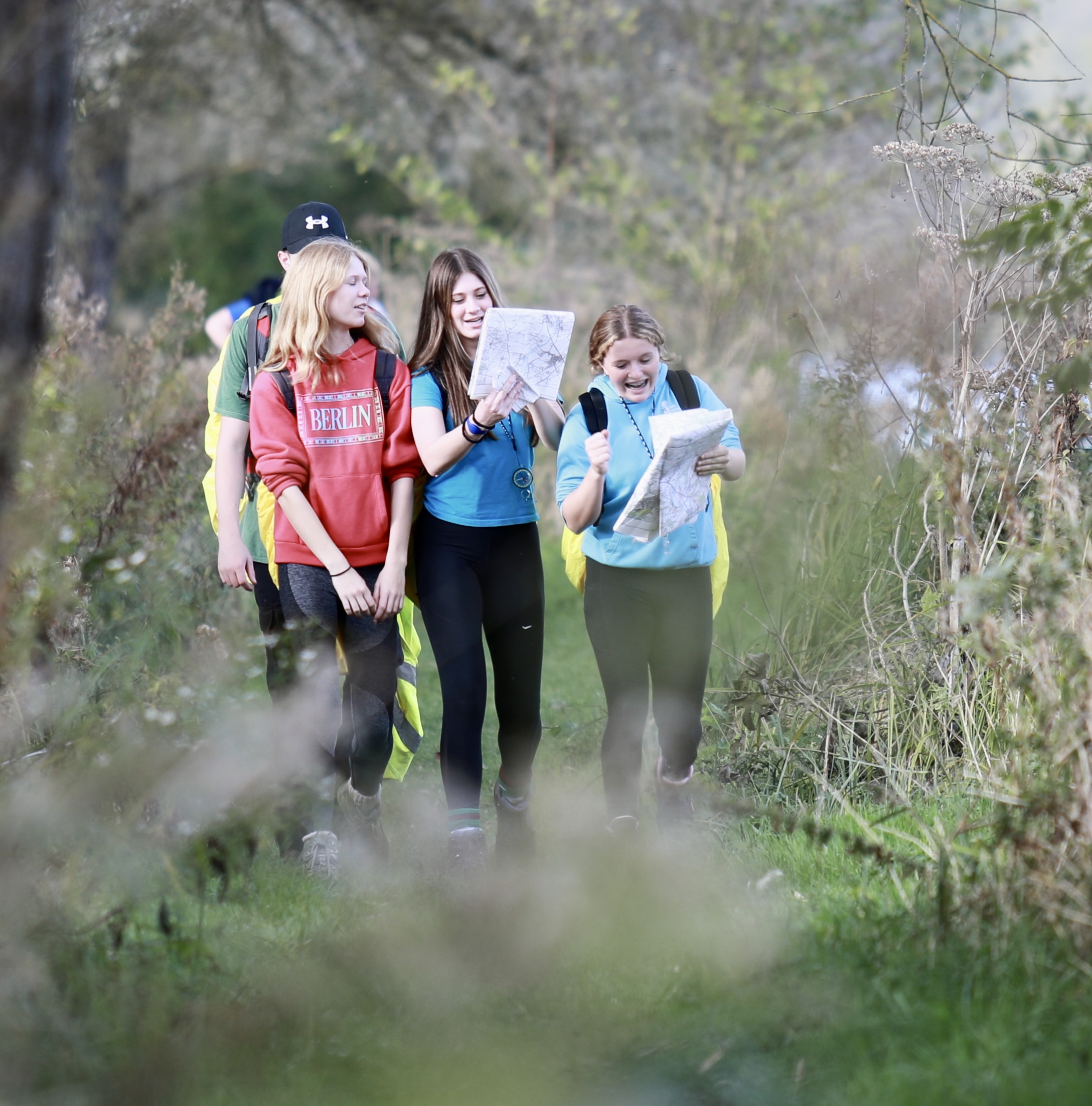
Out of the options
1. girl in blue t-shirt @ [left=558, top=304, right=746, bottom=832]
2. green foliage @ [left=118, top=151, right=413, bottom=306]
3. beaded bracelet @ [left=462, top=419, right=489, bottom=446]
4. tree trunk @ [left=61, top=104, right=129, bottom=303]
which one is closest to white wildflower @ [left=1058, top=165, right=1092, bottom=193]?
girl in blue t-shirt @ [left=558, top=304, right=746, bottom=832]

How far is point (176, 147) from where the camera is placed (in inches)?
812

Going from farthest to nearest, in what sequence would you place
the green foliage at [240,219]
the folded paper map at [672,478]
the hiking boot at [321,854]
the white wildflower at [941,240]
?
the green foliage at [240,219]
the white wildflower at [941,240]
the hiking boot at [321,854]
the folded paper map at [672,478]

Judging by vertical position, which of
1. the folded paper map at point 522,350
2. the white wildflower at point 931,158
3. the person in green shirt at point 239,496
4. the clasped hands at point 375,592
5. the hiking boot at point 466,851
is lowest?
the hiking boot at point 466,851

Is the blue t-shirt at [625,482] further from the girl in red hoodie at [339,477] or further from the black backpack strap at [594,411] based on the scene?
the girl in red hoodie at [339,477]

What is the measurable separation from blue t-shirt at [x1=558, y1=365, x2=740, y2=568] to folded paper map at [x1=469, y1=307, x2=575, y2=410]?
192 mm

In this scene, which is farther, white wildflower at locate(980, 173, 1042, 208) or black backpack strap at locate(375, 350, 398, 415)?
white wildflower at locate(980, 173, 1042, 208)

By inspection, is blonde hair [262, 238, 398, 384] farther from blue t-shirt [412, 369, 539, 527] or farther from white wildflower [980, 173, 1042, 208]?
white wildflower [980, 173, 1042, 208]

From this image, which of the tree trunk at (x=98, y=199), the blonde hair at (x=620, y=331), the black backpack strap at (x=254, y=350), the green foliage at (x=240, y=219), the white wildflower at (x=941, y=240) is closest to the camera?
the blonde hair at (x=620, y=331)

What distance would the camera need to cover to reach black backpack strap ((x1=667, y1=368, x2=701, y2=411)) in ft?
12.7

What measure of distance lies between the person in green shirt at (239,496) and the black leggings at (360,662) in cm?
14

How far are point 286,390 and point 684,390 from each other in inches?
47.8

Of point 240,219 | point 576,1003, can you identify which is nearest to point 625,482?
point 576,1003

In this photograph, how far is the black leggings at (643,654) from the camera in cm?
387

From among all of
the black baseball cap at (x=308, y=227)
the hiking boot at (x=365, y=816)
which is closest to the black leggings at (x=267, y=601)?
the hiking boot at (x=365, y=816)
